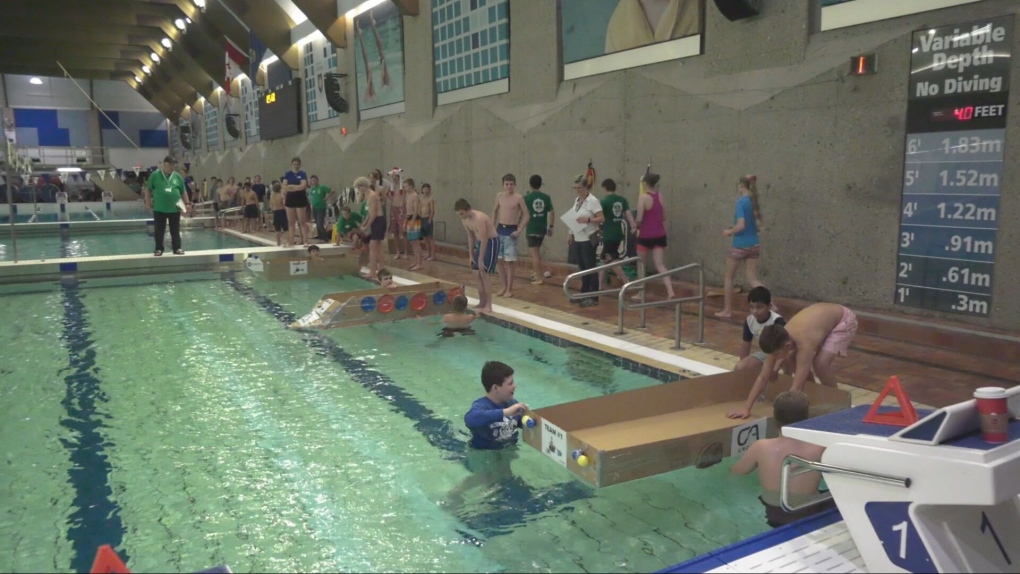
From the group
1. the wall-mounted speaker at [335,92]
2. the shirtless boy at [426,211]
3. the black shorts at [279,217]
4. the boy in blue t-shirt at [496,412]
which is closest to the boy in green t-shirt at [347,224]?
the shirtless boy at [426,211]

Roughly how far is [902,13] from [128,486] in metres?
7.13

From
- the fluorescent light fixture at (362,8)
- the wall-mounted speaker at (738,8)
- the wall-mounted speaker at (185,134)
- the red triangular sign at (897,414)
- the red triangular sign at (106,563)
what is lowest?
the red triangular sign at (106,563)

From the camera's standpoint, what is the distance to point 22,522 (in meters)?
3.63

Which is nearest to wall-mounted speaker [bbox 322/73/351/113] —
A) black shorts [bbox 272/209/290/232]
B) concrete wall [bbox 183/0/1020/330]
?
black shorts [bbox 272/209/290/232]

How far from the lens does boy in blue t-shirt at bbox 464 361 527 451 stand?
4203 millimetres

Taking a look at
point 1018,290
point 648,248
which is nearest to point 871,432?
point 1018,290

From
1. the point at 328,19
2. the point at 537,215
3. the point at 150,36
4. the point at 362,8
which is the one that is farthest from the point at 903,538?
the point at 150,36

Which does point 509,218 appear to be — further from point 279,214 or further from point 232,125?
point 232,125

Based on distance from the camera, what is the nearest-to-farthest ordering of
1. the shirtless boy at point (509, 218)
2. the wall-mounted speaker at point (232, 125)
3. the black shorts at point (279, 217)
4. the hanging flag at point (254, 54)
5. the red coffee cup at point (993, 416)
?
1. the red coffee cup at point (993, 416)
2. the shirtless boy at point (509, 218)
3. the black shorts at point (279, 217)
4. the hanging flag at point (254, 54)
5. the wall-mounted speaker at point (232, 125)

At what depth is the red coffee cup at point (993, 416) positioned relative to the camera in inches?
98.3

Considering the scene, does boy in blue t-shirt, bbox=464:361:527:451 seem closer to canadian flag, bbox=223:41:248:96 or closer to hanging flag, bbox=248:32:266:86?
hanging flag, bbox=248:32:266:86

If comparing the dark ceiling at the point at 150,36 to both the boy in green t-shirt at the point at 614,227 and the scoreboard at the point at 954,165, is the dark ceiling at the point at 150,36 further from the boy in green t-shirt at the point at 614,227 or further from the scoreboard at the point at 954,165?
the scoreboard at the point at 954,165

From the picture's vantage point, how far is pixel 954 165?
247 inches

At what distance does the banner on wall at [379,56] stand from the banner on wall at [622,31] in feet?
20.4
